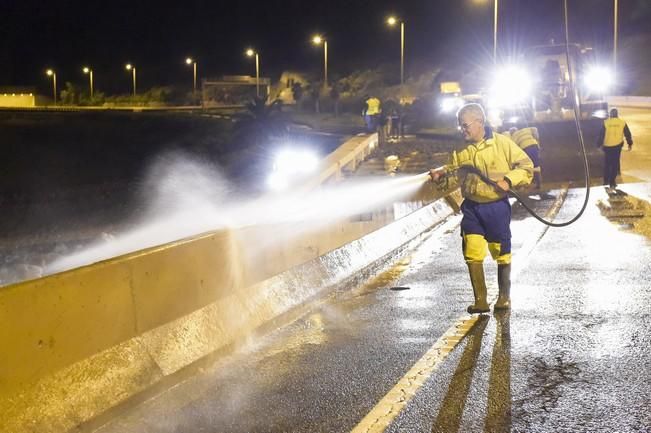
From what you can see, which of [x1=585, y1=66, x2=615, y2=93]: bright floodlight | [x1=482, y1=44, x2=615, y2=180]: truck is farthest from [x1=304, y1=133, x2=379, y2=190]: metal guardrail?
[x1=585, y1=66, x2=615, y2=93]: bright floodlight

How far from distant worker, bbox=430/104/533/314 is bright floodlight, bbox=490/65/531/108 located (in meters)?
26.5

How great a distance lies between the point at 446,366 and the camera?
21.9 ft

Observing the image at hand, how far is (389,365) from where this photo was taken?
22.3 feet

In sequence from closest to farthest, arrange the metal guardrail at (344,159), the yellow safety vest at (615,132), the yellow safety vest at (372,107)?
the metal guardrail at (344,159), the yellow safety vest at (615,132), the yellow safety vest at (372,107)

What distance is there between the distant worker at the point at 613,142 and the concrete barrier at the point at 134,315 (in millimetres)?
12062

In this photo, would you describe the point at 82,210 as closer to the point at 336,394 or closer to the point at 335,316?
Result: the point at 335,316

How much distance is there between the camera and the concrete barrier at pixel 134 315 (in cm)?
Answer: 521

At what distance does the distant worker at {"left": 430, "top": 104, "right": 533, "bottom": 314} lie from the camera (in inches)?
327

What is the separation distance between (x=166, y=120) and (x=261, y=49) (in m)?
76.4

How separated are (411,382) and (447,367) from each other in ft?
1.45

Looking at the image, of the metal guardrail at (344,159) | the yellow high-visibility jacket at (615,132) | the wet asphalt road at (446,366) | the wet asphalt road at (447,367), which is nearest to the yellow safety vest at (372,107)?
the metal guardrail at (344,159)

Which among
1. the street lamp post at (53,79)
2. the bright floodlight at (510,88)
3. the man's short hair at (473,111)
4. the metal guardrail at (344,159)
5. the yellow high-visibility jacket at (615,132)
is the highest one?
the street lamp post at (53,79)

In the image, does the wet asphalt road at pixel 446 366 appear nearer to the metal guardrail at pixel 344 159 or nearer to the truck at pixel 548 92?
the metal guardrail at pixel 344 159

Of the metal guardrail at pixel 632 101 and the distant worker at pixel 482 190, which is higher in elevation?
the metal guardrail at pixel 632 101
